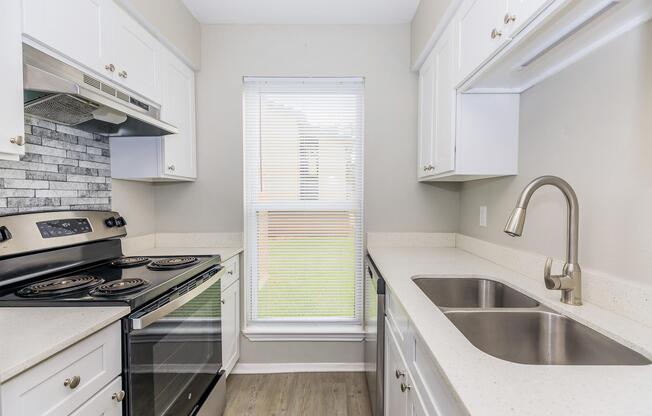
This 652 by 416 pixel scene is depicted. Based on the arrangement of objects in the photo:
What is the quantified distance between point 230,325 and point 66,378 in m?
1.45

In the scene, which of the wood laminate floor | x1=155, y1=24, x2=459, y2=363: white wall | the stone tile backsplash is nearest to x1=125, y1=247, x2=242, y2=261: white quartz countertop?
x1=155, y1=24, x2=459, y2=363: white wall

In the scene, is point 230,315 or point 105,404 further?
point 230,315

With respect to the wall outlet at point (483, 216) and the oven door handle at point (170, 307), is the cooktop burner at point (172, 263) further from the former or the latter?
the wall outlet at point (483, 216)

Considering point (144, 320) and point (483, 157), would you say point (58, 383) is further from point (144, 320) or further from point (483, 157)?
point (483, 157)

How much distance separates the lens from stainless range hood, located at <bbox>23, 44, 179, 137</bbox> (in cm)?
115

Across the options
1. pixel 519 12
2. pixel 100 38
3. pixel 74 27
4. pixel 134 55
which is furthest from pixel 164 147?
pixel 519 12

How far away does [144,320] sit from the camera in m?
1.19

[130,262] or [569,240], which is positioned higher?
[569,240]

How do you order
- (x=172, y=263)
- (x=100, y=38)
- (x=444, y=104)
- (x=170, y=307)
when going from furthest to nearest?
1. (x=444, y=104)
2. (x=172, y=263)
3. (x=100, y=38)
4. (x=170, y=307)

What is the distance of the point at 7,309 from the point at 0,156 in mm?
485

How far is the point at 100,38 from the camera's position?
1.51m

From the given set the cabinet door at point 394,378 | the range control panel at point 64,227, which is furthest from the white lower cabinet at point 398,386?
the range control panel at point 64,227

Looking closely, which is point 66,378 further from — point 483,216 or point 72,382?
point 483,216

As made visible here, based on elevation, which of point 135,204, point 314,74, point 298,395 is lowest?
point 298,395
